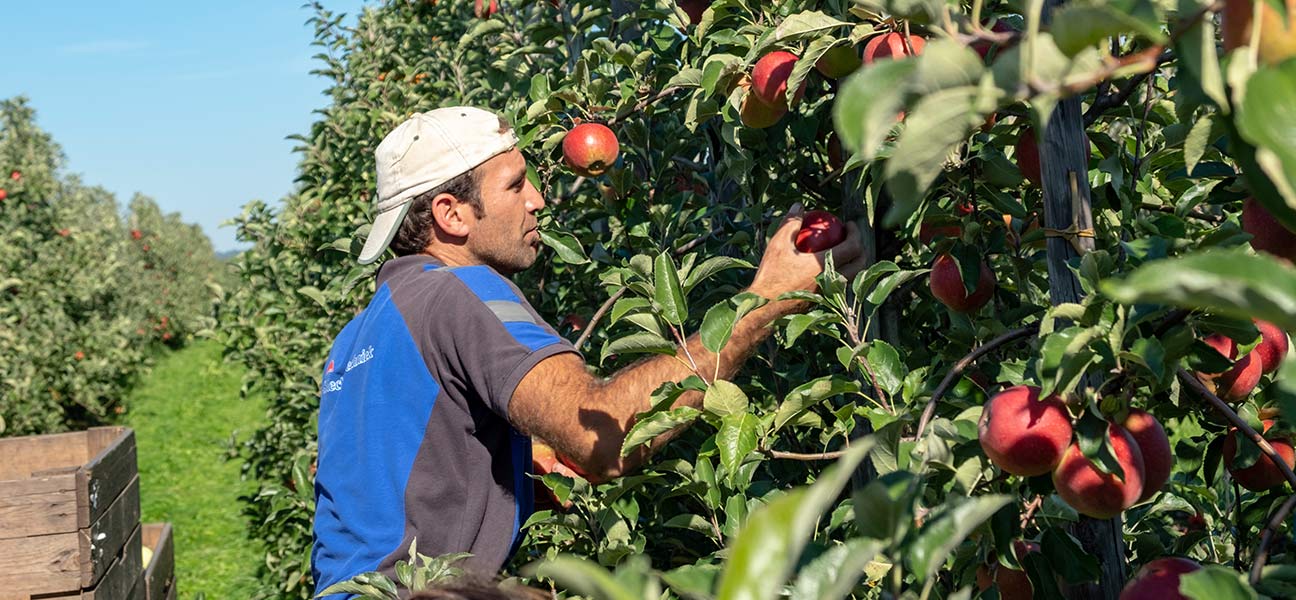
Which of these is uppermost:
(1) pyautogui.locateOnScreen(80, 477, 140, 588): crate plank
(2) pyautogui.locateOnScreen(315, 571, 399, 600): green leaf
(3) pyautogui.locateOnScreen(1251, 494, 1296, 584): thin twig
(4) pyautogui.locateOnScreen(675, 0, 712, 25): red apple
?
(4) pyautogui.locateOnScreen(675, 0, 712, 25): red apple

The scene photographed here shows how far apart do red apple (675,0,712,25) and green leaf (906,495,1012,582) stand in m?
1.67

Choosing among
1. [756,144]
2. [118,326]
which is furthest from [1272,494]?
[118,326]

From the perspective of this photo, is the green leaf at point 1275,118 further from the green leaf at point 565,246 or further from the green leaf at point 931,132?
the green leaf at point 565,246

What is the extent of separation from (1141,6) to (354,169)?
4482mm

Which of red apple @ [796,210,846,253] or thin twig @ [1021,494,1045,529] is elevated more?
A: red apple @ [796,210,846,253]

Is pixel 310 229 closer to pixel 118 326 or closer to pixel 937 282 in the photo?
pixel 937 282

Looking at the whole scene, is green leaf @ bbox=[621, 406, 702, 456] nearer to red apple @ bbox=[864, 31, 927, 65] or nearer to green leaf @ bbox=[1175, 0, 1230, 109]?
red apple @ bbox=[864, 31, 927, 65]

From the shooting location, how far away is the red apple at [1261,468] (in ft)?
4.84

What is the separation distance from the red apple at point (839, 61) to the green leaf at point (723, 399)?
489 millimetres

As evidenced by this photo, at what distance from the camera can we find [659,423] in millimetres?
1568

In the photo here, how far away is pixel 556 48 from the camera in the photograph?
3131 mm

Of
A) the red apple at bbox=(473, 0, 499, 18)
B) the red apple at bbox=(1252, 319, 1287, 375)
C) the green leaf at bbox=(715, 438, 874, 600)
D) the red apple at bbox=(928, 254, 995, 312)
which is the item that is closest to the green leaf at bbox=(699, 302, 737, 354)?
the red apple at bbox=(928, 254, 995, 312)

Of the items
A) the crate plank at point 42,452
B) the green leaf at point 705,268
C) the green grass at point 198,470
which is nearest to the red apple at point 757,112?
the green leaf at point 705,268

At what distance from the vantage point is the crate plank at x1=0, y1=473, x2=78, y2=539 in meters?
3.42
